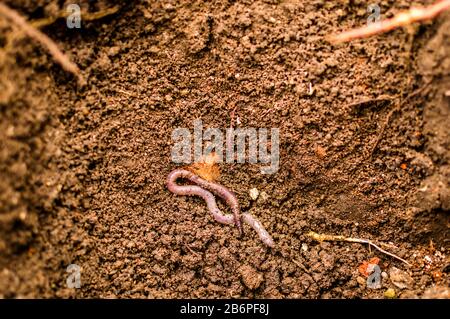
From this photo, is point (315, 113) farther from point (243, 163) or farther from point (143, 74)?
point (143, 74)

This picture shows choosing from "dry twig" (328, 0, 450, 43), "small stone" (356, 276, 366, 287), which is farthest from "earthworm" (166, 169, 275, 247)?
"dry twig" (328, 0, 450, 43)

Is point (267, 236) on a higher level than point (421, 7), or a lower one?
lower

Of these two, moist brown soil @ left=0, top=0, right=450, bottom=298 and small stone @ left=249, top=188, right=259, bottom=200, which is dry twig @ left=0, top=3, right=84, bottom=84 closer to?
moist brown soil @ left=0, top=0, right=450, bottom=298

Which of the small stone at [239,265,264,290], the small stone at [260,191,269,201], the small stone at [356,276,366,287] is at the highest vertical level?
the small stone at [260,191,269,201]

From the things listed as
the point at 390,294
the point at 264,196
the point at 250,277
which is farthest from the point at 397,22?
the point at 250,277

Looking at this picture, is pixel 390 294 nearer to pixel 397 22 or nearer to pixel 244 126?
pixel 244 126

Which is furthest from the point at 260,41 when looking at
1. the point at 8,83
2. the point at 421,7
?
the point at 8,83

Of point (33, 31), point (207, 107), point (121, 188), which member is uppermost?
point (33, 31)

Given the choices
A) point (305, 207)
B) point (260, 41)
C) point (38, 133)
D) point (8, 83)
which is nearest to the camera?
point (8, 83)
